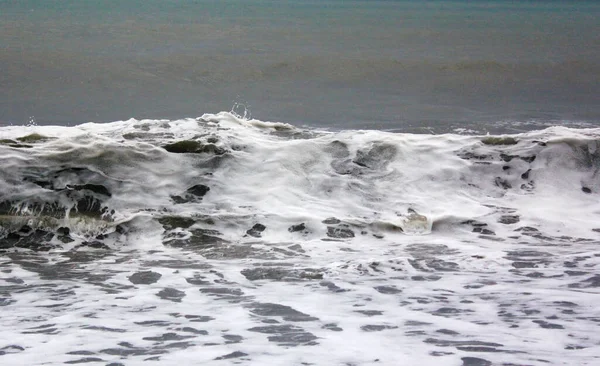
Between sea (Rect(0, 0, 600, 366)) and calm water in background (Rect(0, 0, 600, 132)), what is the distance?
0.11 m

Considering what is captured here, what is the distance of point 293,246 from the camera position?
489 cm

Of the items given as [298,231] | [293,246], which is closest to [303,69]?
[298,231]

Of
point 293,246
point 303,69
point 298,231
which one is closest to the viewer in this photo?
point 293,246

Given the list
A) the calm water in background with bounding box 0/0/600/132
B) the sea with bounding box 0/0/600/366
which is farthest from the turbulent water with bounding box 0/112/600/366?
the calm water in background with bounding box 0/0/600/132

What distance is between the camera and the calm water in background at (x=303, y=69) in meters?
9.93

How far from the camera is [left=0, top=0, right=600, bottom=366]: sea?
10.9 ft

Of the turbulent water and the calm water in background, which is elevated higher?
the calm water in background

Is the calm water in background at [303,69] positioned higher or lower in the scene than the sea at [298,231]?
higher

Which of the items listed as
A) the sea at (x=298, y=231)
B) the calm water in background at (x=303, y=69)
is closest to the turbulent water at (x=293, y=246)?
the sea at (x=298, y=231)

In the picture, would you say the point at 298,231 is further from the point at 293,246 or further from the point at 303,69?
the point at 303,69

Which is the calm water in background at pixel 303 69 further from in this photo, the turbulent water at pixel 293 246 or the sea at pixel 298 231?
the turbulent water at pixel 293 246

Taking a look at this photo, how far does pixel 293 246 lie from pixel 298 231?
257mm

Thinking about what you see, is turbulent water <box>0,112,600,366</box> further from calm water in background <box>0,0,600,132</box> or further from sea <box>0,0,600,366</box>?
calm water in background <box>0,0,600,132</box>

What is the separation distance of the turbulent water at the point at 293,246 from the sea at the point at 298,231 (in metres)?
0.02
